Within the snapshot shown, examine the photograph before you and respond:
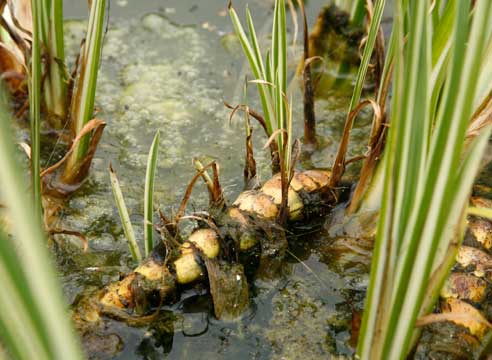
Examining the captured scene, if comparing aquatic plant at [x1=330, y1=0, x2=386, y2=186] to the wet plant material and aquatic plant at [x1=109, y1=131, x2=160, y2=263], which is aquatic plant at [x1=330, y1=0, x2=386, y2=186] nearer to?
the wet plant material

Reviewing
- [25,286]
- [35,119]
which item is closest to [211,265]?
[35,119]

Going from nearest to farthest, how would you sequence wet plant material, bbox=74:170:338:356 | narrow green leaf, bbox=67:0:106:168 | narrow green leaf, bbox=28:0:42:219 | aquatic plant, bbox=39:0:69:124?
narrow green leaf, bbox=28:0:42:219, wet plant material, bbox=74:170:338:356, narrow green leaf, bbox=67:0:106:168, aquatic plant, bbox=39:0:69:124

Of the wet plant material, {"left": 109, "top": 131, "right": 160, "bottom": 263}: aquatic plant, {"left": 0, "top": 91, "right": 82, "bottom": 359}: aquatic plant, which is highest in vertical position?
{"left": 0, "top": 91, "right": 82, "bottom": 359}: aquatic plant

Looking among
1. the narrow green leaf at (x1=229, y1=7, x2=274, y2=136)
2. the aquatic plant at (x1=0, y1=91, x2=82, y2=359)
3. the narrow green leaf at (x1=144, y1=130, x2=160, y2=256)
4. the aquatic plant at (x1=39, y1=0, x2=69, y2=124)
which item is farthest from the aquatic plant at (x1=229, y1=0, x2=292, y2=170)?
the aquatic plant at (x1=0, y1=91, x2=82, y2=359)

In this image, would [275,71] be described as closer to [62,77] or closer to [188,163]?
[188,163]

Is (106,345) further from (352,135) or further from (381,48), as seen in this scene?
(381,48)

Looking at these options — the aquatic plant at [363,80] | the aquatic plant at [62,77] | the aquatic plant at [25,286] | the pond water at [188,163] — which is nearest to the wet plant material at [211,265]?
the pond water at [188,163]

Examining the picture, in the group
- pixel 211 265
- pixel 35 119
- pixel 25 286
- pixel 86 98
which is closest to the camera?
pixel 25 286
